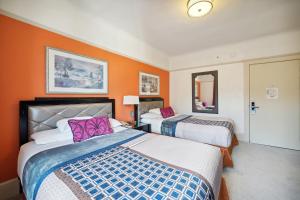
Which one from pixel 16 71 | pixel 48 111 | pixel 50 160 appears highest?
pixel 16 71

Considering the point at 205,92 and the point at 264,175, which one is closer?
the point at 264,175

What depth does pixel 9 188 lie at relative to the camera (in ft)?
5.38

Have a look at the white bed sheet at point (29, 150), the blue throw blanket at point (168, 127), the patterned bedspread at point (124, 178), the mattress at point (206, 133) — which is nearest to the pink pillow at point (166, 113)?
the blue throw blanket at point (168, 127)

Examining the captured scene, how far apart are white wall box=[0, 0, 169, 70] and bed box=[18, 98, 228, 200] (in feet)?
3.60

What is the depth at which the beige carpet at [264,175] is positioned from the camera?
168 centimetres

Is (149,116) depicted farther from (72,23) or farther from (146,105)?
(72,23)

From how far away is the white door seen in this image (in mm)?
3037

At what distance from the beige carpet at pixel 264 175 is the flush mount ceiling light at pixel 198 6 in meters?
2.63

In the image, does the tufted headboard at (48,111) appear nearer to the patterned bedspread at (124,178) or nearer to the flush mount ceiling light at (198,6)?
the patterned bedspread at (124,178)

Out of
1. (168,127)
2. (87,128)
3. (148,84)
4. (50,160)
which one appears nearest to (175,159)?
(50,160)

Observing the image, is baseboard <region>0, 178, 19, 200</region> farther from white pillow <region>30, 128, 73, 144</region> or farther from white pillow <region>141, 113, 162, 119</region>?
white pillow <region>141, 113, 162, 119</region>

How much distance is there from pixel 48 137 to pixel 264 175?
3.18m

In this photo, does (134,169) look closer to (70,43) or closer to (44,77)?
(44,77)

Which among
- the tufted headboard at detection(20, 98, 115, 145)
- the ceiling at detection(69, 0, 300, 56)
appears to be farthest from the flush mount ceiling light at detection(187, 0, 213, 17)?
the tufted headboard at detection(20, 98, 115, 145)
